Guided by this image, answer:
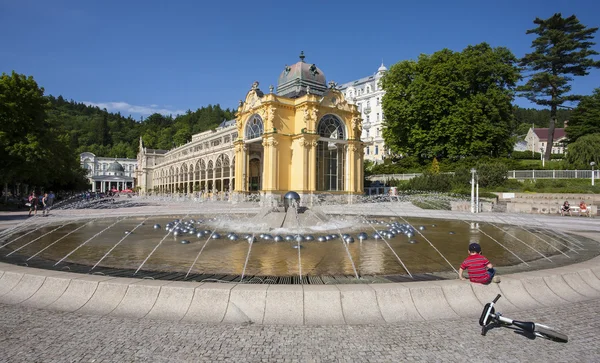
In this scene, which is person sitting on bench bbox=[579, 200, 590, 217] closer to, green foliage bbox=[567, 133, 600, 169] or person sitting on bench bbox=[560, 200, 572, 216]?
person sitting on bench bbox=[560, 200, 572, 216]

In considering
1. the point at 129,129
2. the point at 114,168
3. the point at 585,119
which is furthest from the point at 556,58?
the point at 129,129

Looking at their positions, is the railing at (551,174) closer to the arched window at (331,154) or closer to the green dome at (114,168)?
the arched window at (331,154)

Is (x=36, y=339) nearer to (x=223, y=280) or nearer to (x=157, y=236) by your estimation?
(x=223, y=280)

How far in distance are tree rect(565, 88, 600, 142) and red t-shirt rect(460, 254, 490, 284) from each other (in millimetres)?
66915

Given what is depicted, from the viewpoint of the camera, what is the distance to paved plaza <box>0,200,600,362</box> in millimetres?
4855

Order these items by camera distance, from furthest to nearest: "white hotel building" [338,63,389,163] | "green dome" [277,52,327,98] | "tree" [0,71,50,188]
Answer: "white hotel building" [338,63,389,163] < "green dome" [277,52,327,98] < "tree" [0,71,50,188]

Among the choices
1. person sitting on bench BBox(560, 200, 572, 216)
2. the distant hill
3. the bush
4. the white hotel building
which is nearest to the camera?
person sitting on bench BBox(560, 200, 572, 216)

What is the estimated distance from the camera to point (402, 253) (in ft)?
40.0

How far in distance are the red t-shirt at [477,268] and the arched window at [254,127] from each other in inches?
1607

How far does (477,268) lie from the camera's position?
6.84m

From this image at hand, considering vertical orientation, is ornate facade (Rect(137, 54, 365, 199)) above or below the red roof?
below

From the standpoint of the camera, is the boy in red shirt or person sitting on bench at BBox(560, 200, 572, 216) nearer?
the boy in red shirt

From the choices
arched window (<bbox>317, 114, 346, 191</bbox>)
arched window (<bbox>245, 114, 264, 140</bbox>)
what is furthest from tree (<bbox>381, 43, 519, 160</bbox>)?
arched window (<bbox>245, 114, 264, 140</bbox>)

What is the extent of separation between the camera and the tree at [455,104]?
49375 millimetres
